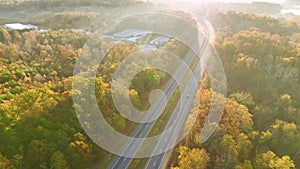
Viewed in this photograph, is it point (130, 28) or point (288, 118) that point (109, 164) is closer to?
point (288, 118)

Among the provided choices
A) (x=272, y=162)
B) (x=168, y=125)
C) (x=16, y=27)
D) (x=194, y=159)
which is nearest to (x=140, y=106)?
(x=168, y=125)

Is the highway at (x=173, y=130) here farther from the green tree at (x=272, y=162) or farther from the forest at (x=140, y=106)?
the green tree at (x=272, y=162)

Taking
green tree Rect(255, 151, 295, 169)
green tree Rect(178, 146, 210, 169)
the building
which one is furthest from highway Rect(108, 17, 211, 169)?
the building

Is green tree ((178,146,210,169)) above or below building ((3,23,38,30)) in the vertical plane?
below

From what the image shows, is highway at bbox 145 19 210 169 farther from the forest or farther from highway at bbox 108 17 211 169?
the forest

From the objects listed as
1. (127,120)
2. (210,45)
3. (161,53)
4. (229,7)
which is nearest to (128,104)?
(127,120)

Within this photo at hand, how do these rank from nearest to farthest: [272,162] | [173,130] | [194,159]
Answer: [194,159] → [272,162] → [173,130]

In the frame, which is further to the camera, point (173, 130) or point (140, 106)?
point (140, 106)

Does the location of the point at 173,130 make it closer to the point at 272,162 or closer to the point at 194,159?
the point at 194,159

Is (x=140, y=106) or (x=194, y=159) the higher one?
(x=194, y=159)
